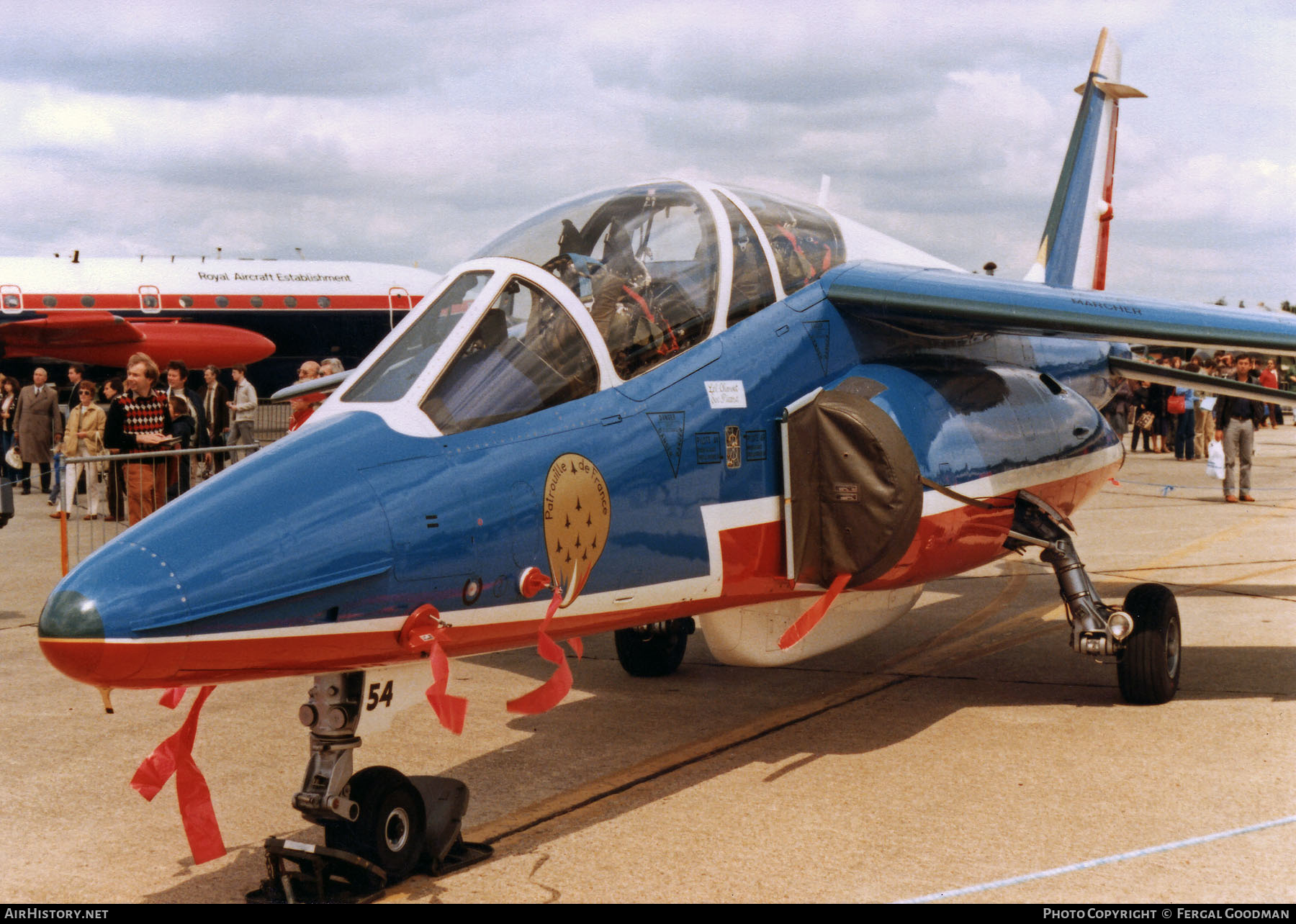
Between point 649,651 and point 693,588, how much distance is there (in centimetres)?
266

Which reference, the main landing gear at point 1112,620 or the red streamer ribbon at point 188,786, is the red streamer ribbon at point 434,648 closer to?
the red streamer ribbon at point 188,786

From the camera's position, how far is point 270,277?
30312mm

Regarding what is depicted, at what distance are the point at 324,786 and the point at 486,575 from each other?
956 mm

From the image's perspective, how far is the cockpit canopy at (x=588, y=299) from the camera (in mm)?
4594

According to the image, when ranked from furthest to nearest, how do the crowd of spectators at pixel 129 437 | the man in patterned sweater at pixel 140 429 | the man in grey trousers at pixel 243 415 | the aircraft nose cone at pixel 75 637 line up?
the man in grey trousers at pixel 243 415
the crowd of spectators at pixel 129 437
the man in patterned sweater at pixel 140 429
the aircraft nose cone at pixel 75 637

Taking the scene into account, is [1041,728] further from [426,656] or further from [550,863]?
[426,656]

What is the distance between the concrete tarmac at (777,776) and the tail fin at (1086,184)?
339 cm

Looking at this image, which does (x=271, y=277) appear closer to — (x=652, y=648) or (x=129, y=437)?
(x=129, y=437)

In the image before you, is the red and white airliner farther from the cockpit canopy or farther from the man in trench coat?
the cockpit canopy

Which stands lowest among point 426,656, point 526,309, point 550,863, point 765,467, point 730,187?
point 550,863

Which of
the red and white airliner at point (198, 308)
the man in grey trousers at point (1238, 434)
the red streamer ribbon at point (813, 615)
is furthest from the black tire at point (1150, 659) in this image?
the red and white airliner at point (198, 308)

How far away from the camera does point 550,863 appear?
4539mm

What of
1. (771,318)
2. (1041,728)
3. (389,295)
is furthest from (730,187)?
(389,295)

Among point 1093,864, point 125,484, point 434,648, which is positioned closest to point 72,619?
point 434,648
